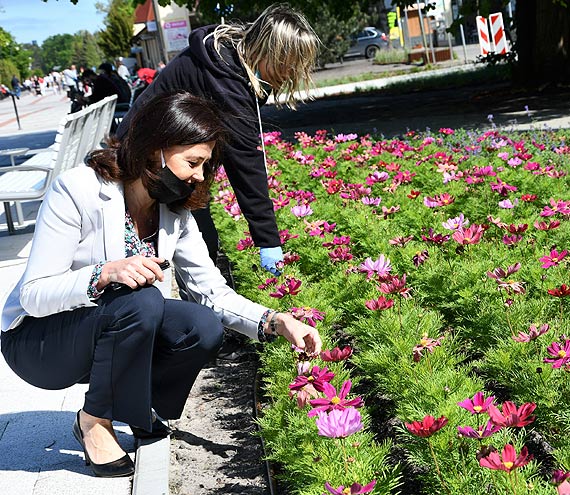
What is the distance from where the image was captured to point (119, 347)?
3262 mm

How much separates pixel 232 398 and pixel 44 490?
112 cm

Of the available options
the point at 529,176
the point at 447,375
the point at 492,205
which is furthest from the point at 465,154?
the point at 447,375

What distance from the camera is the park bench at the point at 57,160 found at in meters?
7.15

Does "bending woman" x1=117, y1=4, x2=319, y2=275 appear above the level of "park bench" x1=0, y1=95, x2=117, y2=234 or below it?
above

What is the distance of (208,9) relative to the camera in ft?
55.3

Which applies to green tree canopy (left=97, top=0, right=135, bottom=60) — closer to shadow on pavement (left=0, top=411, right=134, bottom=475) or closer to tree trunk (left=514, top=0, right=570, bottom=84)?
tree trunk (left=514, top=0, right=570, bottom=84)

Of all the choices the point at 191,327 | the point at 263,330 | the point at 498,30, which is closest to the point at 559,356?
the point at 263,330

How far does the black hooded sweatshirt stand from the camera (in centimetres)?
406

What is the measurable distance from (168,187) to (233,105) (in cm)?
99

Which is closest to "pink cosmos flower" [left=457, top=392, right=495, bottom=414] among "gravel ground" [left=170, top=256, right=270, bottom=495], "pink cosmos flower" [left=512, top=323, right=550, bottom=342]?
"pink cosmos flower" [left=512, top=323, right=550, bottom=342]

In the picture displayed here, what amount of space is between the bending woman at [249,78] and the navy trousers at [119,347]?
0.77m

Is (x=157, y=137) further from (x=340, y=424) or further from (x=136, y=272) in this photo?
(x=340, y=424)

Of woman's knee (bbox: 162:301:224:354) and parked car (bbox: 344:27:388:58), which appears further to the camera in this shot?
parked car (bbox: 344:27:388:58)

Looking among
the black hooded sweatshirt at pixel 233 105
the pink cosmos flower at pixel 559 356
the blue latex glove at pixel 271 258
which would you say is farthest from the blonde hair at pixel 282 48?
the pink cosmos flower at pixel 559 356
